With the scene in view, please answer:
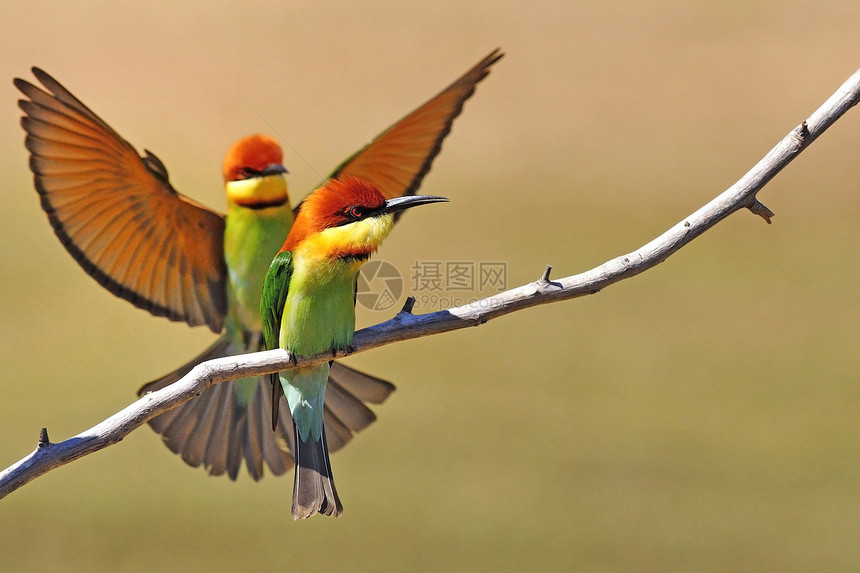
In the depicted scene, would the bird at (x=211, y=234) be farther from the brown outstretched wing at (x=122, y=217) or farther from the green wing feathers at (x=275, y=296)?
the green wing feathers at (x=275, y=296)

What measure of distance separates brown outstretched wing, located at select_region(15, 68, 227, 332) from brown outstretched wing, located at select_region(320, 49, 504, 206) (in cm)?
28

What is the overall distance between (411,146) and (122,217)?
506 mm

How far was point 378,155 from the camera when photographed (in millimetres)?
1562

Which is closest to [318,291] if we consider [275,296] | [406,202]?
[275,296]

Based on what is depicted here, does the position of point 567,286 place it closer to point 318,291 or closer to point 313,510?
point 318,291

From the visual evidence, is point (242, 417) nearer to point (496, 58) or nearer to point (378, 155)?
point (378, 155)

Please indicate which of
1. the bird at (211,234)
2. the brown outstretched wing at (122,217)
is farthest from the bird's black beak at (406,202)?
the brown outstretched wing at (122,217)

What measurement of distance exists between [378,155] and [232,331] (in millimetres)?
402

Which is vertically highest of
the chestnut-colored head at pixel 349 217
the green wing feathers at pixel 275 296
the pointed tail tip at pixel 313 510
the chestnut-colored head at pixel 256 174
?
the chestnut-colored head at pixel 256 174

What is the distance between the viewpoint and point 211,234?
1.57 meters

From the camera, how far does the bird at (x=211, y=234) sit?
4.88ft
